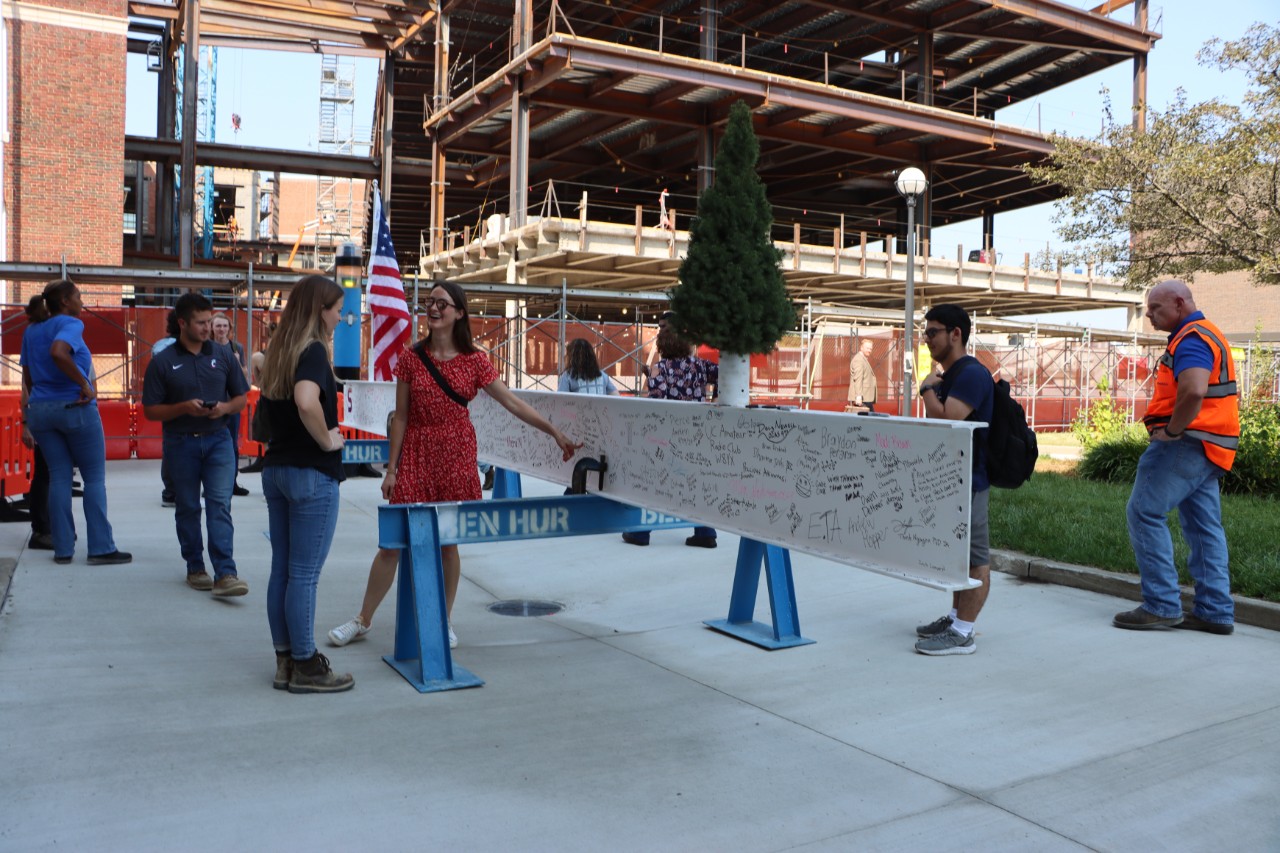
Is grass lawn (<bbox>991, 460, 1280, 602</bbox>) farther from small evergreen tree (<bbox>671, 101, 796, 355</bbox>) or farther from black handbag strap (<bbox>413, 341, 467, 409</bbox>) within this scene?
black handbag strap (<bbox>413, 341, 467, 409</bbox>)

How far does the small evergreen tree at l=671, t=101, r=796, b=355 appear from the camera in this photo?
5270 mm

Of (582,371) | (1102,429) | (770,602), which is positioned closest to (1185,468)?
(770,602)

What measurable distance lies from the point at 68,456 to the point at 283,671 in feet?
11.5

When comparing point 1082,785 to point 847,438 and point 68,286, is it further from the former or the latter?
point 68,286

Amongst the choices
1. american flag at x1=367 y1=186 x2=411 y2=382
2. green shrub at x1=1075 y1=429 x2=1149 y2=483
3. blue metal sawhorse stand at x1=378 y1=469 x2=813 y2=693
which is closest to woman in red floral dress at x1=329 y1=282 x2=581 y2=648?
blue metal sawhorse stand at x1=378 y1=469 x2=813 y2=693

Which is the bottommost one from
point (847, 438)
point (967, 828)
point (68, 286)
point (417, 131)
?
→ point (967, 828)

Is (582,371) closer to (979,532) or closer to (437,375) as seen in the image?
(437,375)

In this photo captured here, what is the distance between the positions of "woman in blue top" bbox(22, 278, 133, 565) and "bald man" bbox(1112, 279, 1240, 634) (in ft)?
22.2

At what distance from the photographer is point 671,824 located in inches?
135

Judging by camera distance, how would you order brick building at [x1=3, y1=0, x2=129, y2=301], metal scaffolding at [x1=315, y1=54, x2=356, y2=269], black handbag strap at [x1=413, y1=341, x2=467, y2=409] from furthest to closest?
metal scaffolding at [x1=315, y1=54, x2=356, y2=269] → brick building at [x1=3, y1=0, x2=129, y2=301] → black handbag strap at [x1=413, y1=341, x2=467, y2=409]

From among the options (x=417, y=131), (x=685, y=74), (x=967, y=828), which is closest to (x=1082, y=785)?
(x=967, y=828)

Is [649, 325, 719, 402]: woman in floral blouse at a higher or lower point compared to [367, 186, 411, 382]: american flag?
lower

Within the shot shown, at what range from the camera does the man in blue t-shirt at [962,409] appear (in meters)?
5.29

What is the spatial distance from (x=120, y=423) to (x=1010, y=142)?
28.0m
